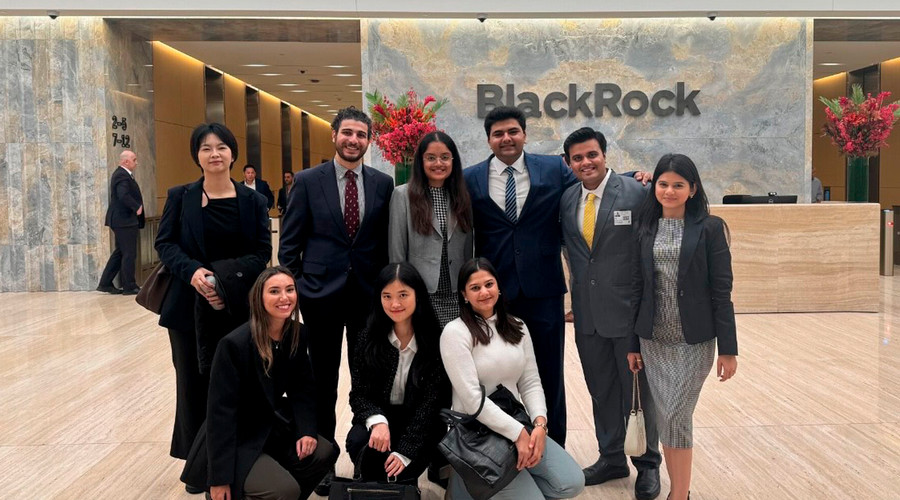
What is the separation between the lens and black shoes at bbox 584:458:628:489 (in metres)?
3.97

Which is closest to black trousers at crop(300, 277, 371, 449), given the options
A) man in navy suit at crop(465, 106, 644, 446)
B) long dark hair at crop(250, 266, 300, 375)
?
long dark hair at crop(250, 266, 300, 375)

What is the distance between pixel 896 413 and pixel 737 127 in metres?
6.84

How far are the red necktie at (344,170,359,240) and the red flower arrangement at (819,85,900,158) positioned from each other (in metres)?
7.20

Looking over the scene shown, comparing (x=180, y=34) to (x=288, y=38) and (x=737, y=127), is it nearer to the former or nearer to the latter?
(x=288, y=38)

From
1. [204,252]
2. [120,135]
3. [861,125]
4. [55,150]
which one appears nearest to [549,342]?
[204,252]

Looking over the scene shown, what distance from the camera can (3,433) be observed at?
193 inches

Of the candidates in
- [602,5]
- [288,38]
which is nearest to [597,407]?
[602,5]

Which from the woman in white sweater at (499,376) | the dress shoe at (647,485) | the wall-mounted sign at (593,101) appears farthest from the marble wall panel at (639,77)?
the woman in white sweater at (499,376)

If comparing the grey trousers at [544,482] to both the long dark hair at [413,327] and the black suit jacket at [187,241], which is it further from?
the black suit jacket at [187,241]

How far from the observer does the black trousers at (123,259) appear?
1091cm

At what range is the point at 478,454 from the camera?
3.22 m

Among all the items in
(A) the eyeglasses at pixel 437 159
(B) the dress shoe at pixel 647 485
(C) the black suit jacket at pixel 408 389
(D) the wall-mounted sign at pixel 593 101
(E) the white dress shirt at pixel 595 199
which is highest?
(D) the wall-mounted sign at pixel 593 101

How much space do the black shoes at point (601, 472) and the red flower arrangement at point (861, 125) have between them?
6828 millimetres

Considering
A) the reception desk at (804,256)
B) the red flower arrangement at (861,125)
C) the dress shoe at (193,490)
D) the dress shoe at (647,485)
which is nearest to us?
the dress shoe at (647,485)
